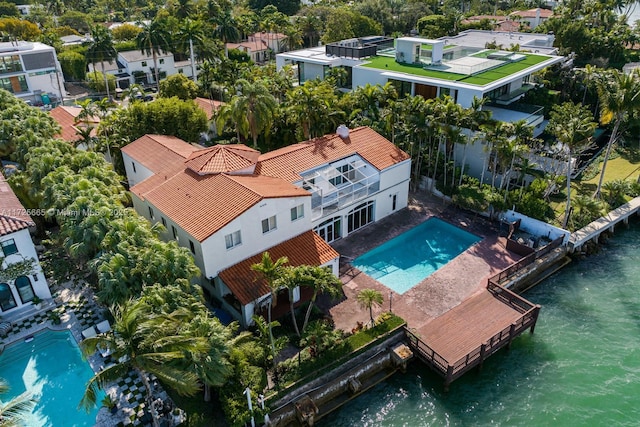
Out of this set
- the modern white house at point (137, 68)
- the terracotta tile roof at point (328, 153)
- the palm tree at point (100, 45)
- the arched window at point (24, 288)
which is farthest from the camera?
the modern white house at point (137, 68)

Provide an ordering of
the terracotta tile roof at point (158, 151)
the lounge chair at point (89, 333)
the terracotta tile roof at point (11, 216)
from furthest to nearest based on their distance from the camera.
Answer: the terracotta tile roof at point (158, 151) → the terracotta tile roof at point (11, 216) → the lounge chair at point (89, 333)

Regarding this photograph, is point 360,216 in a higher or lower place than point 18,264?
lower

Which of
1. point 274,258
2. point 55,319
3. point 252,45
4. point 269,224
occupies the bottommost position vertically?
point 55,319

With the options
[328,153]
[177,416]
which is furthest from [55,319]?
[328,153]

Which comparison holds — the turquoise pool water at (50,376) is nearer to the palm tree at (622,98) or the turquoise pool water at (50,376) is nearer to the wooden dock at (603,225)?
the wooden dock at (603,225)

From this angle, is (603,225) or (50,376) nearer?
(50,376)

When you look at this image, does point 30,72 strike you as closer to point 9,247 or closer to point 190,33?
point 190,33

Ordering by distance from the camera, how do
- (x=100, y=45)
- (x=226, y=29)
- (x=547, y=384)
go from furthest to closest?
(x=226, y=29) → (x=100, y=45) → (x=547, y=384)

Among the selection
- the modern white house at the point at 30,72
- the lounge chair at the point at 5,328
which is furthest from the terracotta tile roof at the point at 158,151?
the modern white house at the point at 30,72
